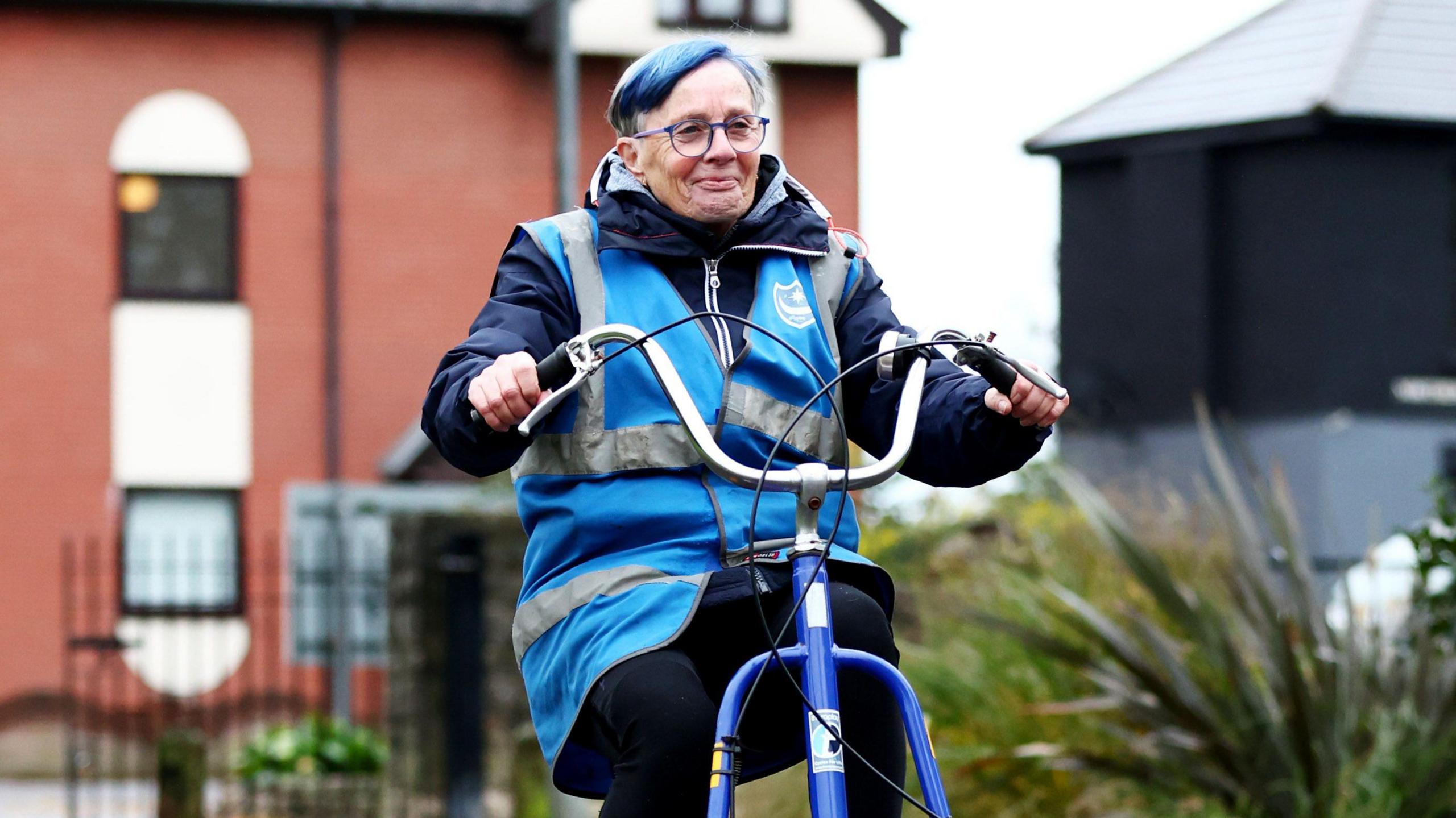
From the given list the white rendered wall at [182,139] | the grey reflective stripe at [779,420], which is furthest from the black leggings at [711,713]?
the white rendered wall at [182,139]

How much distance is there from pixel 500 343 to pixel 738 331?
1.37 feet

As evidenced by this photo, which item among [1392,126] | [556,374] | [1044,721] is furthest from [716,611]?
[1392,126]

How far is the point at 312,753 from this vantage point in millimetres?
11562

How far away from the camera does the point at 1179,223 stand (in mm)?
23719

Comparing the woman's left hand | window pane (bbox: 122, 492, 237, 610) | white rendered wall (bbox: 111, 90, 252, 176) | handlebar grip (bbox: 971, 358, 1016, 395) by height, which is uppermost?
white rendered wall (bbox: 111, 90, 252, 176)

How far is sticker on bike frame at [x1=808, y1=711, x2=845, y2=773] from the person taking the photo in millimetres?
2826

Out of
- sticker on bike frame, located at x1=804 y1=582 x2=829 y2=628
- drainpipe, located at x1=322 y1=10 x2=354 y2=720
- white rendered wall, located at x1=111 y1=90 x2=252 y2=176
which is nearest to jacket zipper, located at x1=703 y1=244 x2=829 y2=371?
sticker on bike frame, located at x1=804 y1=582 x2=829 y2=628

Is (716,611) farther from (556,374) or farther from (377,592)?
(377,592)

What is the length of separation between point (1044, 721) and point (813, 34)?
14.4m

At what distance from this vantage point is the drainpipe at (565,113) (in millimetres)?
9875

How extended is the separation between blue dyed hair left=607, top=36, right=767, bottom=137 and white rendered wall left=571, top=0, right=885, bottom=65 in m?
17.2

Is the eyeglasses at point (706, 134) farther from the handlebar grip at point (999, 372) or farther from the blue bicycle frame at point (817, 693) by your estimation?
the blue bicycle frame at point (817, 693)

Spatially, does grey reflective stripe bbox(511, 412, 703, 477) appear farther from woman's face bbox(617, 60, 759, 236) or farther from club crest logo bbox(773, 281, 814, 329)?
woman's face bbox(617, 60, 759, 236)

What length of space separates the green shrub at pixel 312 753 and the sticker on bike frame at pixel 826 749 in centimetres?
883
